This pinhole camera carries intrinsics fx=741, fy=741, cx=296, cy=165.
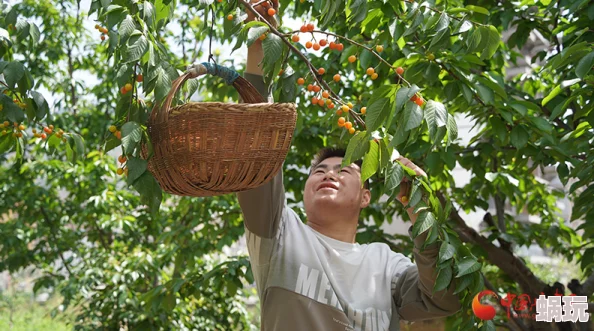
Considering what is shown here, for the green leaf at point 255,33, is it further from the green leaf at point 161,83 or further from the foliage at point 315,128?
the green leaf at point 161,83

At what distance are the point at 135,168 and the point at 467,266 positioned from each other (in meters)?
0.90

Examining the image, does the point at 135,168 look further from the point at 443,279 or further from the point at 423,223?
the point at 443,279

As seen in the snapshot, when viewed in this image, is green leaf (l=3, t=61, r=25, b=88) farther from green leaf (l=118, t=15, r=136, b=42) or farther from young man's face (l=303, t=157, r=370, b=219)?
young man's face (l=303, t=157, r=370, b=219)

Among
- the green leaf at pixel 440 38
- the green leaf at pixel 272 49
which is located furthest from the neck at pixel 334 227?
the green leaf at pixel 272 49

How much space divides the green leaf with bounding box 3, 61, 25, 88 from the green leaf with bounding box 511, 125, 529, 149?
1.63 m

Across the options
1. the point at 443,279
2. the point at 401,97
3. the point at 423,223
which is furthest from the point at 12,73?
the point at 443,279

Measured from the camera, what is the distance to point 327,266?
1.88 m

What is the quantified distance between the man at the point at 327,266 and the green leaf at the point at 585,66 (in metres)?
0.48

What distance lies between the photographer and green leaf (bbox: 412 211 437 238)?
1.71 m

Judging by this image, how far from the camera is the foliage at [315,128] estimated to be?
1444mm

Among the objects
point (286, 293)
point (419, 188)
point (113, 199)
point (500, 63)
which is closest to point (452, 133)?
point (419, 188)

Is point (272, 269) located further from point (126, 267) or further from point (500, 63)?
point (126, 267)

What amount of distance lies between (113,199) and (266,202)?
276 cm

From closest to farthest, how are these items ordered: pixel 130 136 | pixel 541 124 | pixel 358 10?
pixel 130 136, pixel 358 10, pixel 541 124
